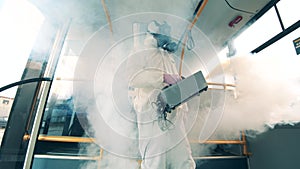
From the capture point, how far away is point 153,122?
37.5 inches

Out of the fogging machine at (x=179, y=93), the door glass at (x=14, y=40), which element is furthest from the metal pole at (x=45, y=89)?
the fogging machine at (x=179, y=93)

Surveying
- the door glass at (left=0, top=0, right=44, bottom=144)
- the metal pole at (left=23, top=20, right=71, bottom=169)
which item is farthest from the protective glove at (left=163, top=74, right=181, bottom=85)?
the door glass at (left=0, top=0, right=44, bottom=144)

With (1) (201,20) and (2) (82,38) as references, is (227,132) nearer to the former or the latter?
(1) (201,20)

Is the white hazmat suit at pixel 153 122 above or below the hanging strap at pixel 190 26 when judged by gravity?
below

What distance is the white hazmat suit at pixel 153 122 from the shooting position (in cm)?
91

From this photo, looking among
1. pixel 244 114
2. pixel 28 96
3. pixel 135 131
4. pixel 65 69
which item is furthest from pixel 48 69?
pixel 244 114

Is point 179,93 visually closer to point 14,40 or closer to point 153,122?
point 153,122

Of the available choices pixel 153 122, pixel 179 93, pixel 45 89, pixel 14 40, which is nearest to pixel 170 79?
pixel 179 93

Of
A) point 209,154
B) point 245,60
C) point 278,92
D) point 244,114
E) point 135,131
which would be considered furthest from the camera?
point 245,60

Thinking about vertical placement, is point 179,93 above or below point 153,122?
above

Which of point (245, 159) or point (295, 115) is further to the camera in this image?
point (245, 159)

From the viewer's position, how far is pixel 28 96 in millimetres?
977

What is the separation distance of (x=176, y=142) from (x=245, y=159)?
107cm

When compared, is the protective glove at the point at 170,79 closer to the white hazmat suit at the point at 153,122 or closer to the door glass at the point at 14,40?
the white hazmat suit at the point at 153,122
